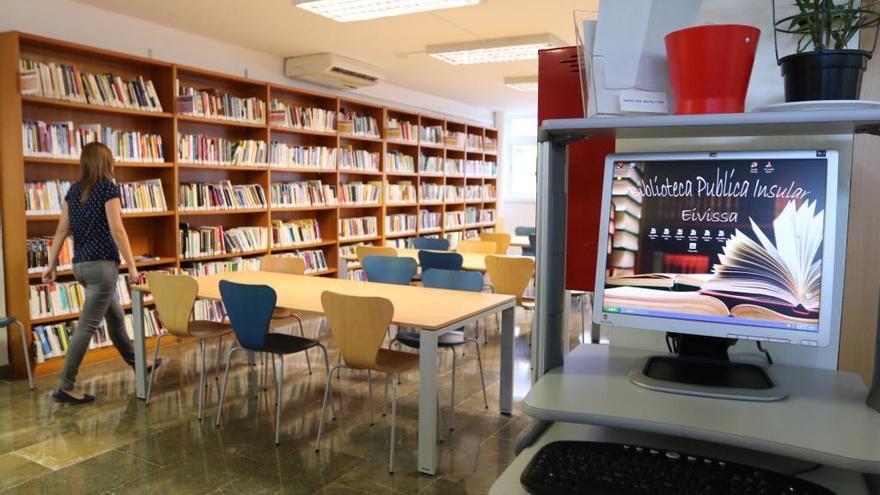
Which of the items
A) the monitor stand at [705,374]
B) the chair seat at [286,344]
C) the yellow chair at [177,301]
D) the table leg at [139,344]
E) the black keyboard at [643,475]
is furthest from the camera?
the table leg at [139,344]

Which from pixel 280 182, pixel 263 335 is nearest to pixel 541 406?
pixel 263 335

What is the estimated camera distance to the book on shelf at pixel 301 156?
20.3 feet

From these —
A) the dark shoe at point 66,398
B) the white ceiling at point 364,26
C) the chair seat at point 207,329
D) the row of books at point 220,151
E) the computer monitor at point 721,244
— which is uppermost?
the white ceiling at point 364,26

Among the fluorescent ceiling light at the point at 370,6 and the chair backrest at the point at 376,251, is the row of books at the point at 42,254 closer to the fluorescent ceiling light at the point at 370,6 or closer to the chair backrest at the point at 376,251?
the chair backrest at the point at 376,251

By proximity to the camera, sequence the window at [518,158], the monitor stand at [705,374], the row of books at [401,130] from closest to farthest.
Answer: the monitor stand at [705,374] < the row of books at [401,130] < the window at [518,158]

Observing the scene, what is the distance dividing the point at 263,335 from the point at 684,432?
101 inches

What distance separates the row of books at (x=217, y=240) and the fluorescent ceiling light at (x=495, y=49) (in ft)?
8.08

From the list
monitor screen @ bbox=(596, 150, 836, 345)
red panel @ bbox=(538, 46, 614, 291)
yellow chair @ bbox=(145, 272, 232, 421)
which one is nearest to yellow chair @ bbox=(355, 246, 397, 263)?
yellow chair @ bbox=(145, 272, 232, 421)

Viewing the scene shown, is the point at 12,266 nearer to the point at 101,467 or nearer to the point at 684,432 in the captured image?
the point at 101,467

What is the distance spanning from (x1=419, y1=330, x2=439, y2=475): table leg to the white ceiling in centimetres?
289

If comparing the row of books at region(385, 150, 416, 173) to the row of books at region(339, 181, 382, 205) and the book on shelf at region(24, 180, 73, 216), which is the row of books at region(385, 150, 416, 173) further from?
the book on shelf at region(24, 180, 73, 216)

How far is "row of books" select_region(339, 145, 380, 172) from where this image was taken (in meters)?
7.14

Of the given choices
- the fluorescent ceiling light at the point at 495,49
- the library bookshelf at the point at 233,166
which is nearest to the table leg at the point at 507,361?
the fluorescent ceiling light at the point at 495,49

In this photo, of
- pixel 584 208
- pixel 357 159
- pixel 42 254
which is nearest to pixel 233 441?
pixel 42 254
